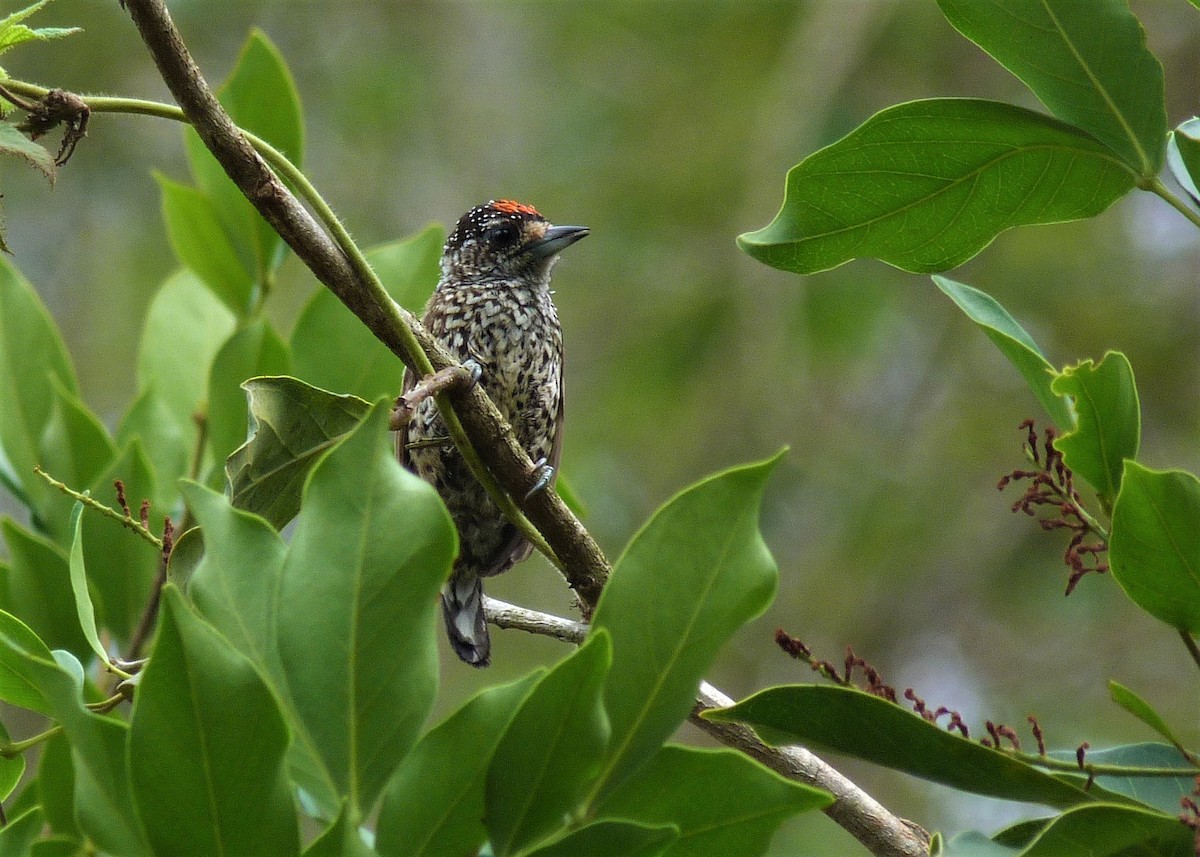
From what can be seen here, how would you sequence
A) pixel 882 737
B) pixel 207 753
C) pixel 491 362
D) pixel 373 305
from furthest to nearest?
pixel 491 362 < pixel 373 305 < pixel 882 737 < pixel 207 753

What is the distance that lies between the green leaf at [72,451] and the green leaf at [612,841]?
1785 millimetres

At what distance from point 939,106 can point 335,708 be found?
1.07m

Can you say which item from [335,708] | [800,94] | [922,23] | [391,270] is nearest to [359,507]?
[335,708]

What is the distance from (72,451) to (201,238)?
0.54m

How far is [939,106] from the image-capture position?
67.6 inches

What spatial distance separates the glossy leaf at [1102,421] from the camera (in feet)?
5.38

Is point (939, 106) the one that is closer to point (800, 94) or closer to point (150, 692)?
point (150, 692)

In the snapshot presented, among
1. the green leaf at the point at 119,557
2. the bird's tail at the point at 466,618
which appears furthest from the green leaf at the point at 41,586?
the bird's tail at the point at 466,618

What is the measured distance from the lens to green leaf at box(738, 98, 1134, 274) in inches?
67.8

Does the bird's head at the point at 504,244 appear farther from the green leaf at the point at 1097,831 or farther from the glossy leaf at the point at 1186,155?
the green leaf at the point at 1097,831

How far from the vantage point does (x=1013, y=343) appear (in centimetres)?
175

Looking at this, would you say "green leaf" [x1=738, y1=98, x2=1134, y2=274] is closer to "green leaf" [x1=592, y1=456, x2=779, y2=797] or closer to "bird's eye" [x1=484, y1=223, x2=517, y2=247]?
"green leaf" [x1=592, y1=456, x2=779, y2=797]

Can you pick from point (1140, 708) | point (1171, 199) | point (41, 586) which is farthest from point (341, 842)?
point (41, 586)

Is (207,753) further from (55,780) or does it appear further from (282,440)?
(55,780)
